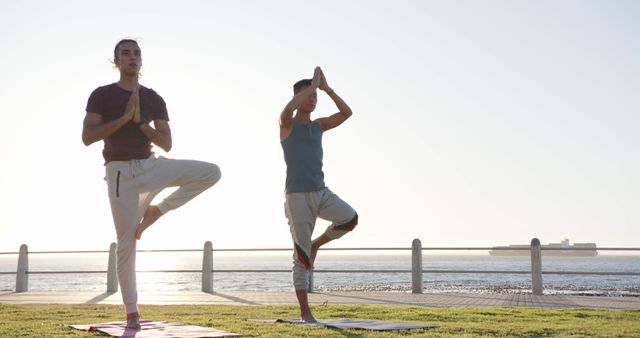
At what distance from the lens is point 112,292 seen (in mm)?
14656

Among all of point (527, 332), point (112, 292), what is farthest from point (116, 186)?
point (112, 292)

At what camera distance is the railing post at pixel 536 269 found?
13.0m

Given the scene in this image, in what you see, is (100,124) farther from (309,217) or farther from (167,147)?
(309,217)

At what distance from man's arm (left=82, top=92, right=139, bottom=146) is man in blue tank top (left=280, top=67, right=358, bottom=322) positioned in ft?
4.16

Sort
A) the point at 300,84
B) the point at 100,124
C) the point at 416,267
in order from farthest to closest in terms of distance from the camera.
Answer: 1. the point at 416,267
2. the point at 300,84
3. the point at 100,124

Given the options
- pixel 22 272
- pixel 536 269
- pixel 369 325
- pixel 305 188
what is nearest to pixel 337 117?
pixel 305 188

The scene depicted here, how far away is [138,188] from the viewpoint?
5.06 m

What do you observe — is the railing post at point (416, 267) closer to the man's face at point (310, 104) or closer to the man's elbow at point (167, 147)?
the man's face at point (310, 104)

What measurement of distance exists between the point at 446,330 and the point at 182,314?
305cm

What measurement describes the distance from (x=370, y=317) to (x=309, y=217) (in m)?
1.49

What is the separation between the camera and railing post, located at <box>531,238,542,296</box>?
A: 511 inches

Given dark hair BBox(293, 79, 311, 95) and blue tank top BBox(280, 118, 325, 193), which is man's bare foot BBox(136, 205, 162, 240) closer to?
blue tank top BBox(280, 118, 325, 193)

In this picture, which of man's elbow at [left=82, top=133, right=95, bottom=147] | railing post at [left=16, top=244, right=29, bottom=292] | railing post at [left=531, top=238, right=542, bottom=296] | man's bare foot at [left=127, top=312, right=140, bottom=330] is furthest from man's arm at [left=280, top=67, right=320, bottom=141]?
railing post at [left=16, top=244, right=29, bottom=292]

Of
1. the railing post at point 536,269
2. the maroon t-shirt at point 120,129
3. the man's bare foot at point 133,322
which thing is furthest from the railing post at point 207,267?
the maroon t-shirt at point 120,129
